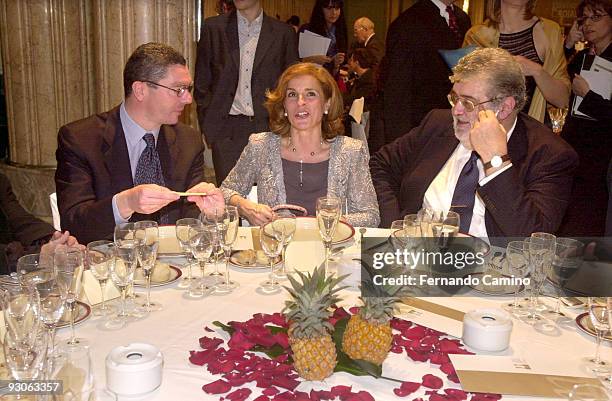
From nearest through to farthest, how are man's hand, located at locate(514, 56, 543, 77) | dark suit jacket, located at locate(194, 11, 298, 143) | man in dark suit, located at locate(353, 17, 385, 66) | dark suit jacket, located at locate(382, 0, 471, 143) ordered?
man's hand, located at locate(514, 56, 543, 77) → dark suit jacket, located at locate(382, 0, 471, 143) → dark suit jacket, located at locate(194, 11, 298, 143) → man in dark suit, located at locate(353, 17, 385, 66)

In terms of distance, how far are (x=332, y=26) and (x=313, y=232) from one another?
498cm

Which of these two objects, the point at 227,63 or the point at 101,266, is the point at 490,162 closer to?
the point at 101,266

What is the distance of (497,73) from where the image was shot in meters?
2.65

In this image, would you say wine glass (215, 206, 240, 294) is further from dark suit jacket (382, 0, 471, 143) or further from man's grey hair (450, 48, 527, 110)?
dark suit jacket (382, 0, 471, 143)

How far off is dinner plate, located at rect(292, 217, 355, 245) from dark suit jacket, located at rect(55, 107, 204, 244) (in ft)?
2.31

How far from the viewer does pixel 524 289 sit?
6.24 ft

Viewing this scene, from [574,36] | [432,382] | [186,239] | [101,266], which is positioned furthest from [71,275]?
[574,36]

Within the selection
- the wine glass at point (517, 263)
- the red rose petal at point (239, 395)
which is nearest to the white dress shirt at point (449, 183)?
the wine glass at point (517, 263)

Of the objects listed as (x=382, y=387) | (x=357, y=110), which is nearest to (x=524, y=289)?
(x=382, y=387)

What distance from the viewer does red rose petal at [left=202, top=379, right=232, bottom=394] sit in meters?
1.35

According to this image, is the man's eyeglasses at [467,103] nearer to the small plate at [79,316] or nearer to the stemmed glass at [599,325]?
the stemmed glass at [599,325]

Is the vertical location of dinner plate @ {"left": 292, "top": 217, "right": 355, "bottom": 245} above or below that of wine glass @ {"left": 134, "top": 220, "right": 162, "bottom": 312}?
below

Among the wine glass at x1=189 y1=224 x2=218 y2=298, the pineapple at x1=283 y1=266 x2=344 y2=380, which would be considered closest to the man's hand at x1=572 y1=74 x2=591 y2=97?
the wine glass at x1=189 y1=224 x2=218 y2=298

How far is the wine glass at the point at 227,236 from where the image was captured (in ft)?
6.31
